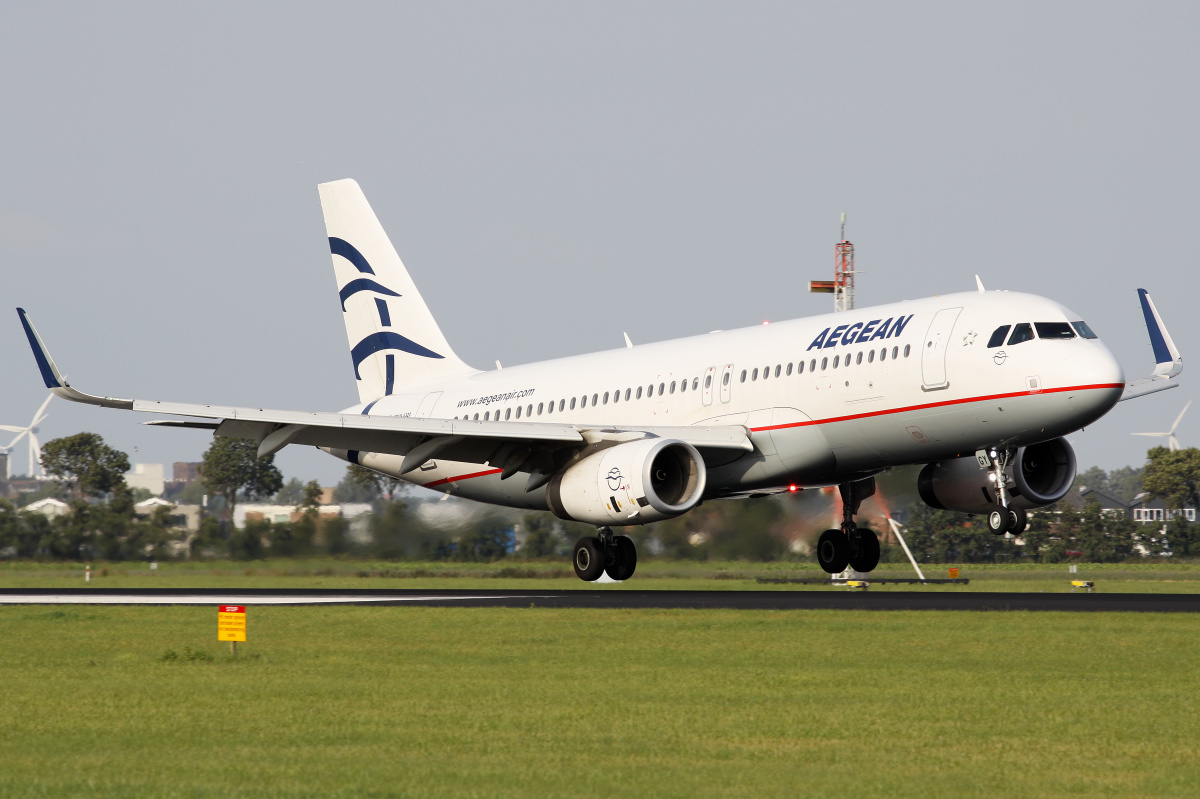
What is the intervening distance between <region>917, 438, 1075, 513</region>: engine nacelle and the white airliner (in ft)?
0.13

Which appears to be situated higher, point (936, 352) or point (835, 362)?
point (835, 362)

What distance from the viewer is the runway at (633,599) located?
30.0 m

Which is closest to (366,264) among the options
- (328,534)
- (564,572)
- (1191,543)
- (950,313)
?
(328,534)

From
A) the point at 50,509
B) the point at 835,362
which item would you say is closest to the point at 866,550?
the point at 835,362

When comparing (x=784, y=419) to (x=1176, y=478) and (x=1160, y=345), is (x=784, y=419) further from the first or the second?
(x=1176, y=478)

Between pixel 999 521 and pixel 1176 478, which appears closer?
pixel 999 521


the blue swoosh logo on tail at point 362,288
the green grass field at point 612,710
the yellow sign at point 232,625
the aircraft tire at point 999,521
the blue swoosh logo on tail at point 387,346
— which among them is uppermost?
the blue swoosh logo on tail at point 362,288

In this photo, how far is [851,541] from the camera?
36812mm

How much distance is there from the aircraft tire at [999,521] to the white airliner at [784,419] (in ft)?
0.15

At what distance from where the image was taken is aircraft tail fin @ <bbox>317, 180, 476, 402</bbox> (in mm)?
43875

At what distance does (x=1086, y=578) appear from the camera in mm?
53906

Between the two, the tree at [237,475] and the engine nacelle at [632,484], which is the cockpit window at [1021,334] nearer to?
the engine nacelle at [632,484]

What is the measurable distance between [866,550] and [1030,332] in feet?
31.5

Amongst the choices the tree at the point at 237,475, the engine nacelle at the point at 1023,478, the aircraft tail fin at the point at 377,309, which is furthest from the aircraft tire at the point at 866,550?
the tree at the point at 237,475
